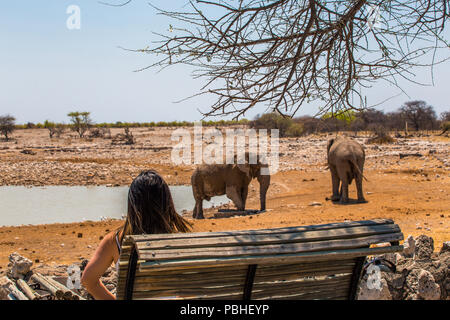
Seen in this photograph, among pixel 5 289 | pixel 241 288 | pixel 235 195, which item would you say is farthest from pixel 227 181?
pixel 241 288

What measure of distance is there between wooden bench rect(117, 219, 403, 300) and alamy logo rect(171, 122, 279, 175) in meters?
11.4

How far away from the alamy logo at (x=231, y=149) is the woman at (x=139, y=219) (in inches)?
452

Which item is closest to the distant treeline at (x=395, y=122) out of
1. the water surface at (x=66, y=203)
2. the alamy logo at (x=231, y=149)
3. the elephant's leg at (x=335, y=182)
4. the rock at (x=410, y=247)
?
the alamy logo at (x=231, y=149)

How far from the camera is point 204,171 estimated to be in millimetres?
14852

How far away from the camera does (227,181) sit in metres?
14.5

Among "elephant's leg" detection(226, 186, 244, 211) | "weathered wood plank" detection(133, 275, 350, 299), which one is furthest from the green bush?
"weathered wood plank" detection(133, 275, 350, 299)

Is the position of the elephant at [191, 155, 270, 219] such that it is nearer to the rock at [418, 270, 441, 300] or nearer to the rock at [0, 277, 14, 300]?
the rock at [418, 270, 441, 300]

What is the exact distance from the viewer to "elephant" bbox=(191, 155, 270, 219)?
1438cm

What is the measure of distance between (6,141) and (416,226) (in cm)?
3630

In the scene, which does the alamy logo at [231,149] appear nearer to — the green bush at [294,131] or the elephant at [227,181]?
the elephant at [227,181]

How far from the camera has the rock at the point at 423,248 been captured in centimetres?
529
